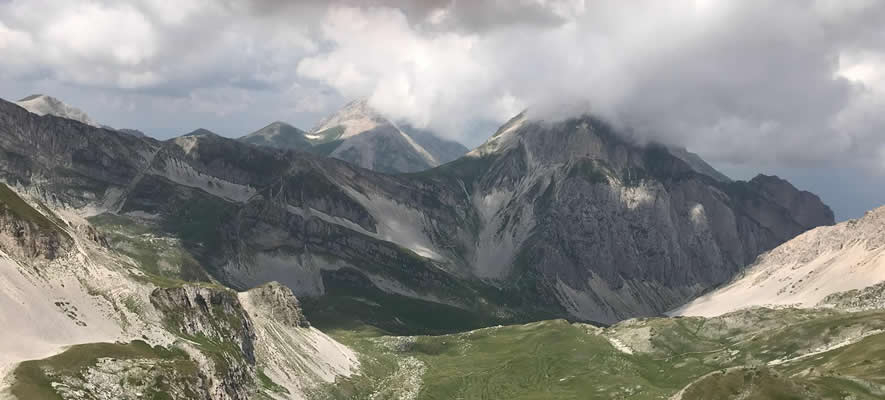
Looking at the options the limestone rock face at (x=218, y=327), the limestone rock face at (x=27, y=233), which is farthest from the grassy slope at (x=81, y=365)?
the limestone rock face at (x=27, y=233)

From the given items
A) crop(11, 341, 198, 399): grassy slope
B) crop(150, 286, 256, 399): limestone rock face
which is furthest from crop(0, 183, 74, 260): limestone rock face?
crop(11, 341, 198, 399): grassy slope

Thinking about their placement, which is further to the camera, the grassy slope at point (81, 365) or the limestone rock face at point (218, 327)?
the limestone rock face at point (218, 327)

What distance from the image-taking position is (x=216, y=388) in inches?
5231

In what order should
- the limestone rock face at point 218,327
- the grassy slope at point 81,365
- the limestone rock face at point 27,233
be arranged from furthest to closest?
the limestone rock face at point 218,327, the limestone rock face at point 27,233, the grassy slope at point 81,365

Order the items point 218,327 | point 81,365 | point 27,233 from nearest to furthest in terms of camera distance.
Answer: point 81,365 < point 27,233 < point 218,327

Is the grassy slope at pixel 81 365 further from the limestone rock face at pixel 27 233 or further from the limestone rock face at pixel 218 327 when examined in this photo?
the limestone rock face at pixel 27 233

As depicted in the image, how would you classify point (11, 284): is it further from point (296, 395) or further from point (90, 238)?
point (296, 395)

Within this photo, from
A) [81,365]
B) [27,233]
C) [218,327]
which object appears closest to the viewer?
[81,365]

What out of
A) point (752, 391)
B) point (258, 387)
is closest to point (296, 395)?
point (258, 387)

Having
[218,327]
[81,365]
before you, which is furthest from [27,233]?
[218,327]

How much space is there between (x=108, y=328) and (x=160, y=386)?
22.7 m

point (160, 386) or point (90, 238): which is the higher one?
point (90, 238)

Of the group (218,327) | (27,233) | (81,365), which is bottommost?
(81,365)

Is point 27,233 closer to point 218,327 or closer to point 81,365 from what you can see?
point 81,365
